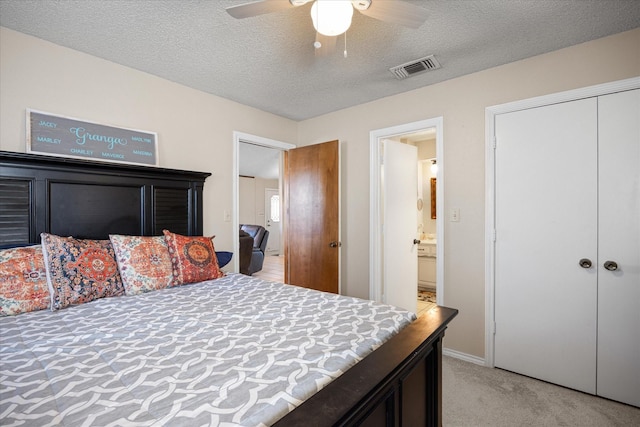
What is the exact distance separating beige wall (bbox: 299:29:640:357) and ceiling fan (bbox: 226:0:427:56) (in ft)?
4.81

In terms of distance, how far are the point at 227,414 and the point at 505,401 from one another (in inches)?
85.4

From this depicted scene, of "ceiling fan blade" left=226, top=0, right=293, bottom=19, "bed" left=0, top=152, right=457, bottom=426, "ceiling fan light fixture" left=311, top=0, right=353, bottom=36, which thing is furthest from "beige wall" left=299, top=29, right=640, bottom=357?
"ceiling fan blade" left=226, top=0, right=293, bottom=19

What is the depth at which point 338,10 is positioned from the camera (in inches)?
53.7

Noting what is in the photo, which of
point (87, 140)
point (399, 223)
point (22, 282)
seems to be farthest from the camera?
point (399, 223)

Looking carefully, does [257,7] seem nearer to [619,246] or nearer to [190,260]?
[190,260]

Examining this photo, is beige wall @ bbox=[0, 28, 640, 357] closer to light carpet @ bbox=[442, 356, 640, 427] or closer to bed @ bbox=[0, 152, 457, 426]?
light carpet @ bbox=[442, 356, 640, 427]

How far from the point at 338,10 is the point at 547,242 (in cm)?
227

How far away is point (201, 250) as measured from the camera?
226cm

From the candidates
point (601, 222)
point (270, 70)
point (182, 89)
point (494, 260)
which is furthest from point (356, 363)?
point (182, 89)

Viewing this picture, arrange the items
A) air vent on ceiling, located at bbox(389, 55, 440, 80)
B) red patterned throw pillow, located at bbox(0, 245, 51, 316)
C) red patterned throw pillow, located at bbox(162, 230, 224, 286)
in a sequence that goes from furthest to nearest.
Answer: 1. air vent on ceiling, located at bbox(389, 55, 440, 80)
2. red patterned throw pillow, located at bbox(162, 230, 224, 286)
3. red patterned throw pillow, located at bbox(0, 245, 51, 316)

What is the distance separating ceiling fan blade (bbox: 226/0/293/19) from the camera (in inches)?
54.2

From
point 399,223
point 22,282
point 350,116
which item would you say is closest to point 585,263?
point 399,223

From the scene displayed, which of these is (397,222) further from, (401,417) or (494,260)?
(401,417)

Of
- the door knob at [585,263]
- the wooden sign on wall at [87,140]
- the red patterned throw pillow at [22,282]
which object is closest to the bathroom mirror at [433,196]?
the door knob at [585,263]
